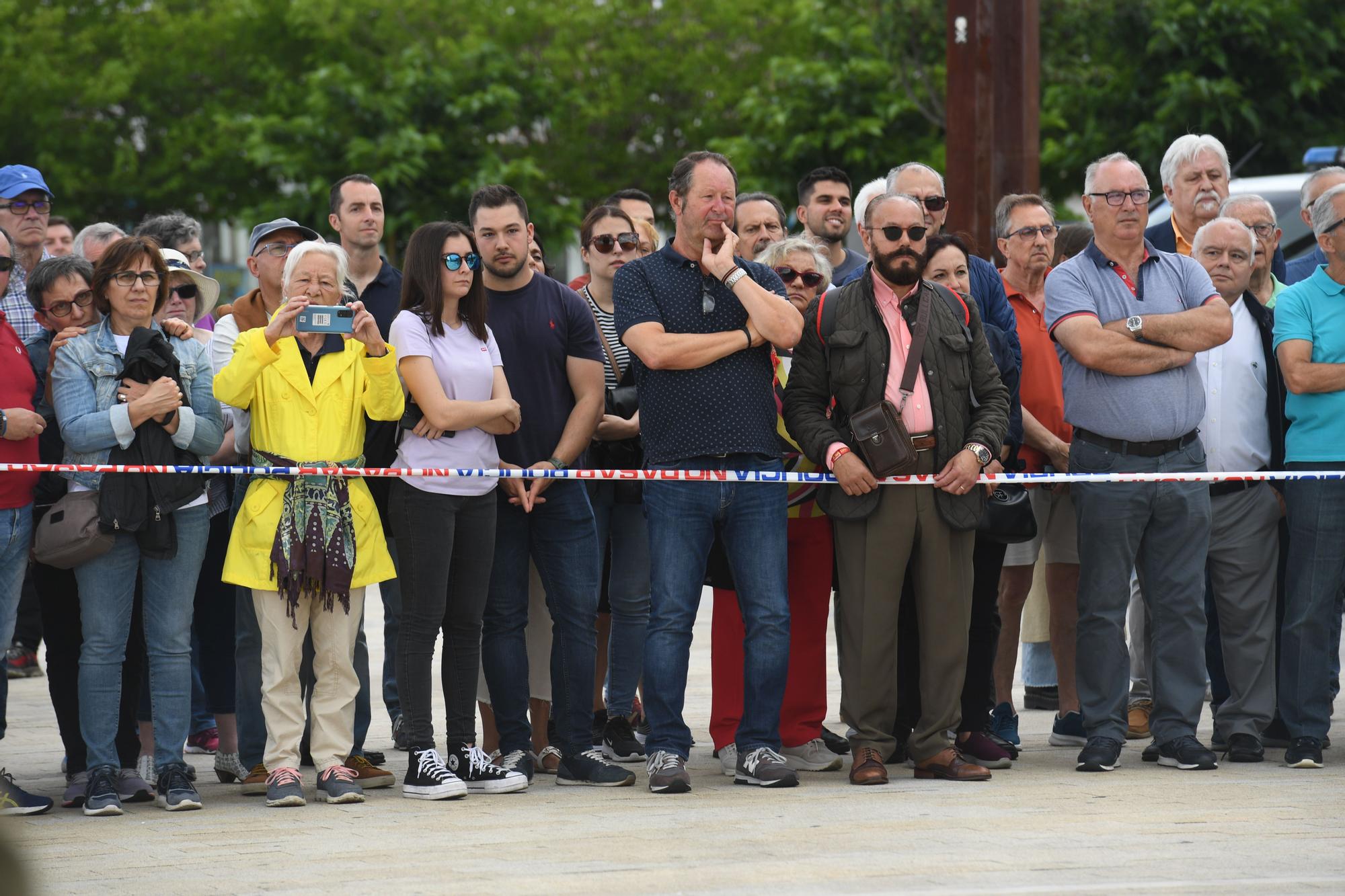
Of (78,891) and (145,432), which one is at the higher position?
(145,432)

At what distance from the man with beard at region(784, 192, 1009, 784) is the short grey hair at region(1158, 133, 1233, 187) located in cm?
225

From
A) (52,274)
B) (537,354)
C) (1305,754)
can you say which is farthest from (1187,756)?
(52,274)

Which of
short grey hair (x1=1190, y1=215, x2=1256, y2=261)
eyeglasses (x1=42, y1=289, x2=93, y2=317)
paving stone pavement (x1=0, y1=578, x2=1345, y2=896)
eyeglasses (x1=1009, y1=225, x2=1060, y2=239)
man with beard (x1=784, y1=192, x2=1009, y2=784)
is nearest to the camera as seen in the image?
paving stone pavement (x1=0, y1=578, x2=1345, y2=896)

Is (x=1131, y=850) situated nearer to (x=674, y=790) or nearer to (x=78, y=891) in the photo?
(x=674, y=790)

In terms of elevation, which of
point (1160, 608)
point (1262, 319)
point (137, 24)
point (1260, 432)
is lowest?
point (1160, 608)

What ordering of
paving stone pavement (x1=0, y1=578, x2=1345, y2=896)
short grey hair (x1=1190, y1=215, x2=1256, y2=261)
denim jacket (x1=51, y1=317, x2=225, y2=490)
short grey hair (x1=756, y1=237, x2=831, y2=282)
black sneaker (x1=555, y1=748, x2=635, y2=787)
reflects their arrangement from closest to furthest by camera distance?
paving stone pavement (x1=0, y1=578, x2=1345, y2=896) → denim jacket (x1=51, y1=317, x2=225, y2=490) → black sneaker (x1=555, y1=748, x2=635, y2=787) → short grey hair (x1=756, y1=237, x2=831, y2=282) → short grey hair (x1=1190, y1=215, x2=1256, y2=261)

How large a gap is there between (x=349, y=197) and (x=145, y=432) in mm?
1810

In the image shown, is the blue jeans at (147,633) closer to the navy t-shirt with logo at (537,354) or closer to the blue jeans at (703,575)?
the navy t-shirt with logo at (537,354)

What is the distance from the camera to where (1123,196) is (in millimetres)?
7438

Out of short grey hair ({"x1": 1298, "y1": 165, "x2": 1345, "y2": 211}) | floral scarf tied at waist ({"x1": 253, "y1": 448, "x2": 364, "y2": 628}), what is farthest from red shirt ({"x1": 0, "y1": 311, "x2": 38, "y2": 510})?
short grey hair ({"x1": 1298, "y1": 165, "x2": 1345, "y2": 211})

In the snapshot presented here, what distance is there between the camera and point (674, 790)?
6953mm

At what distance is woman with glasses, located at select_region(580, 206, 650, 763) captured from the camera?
26.0 ft

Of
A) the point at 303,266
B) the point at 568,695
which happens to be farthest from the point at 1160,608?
the point at 303,266

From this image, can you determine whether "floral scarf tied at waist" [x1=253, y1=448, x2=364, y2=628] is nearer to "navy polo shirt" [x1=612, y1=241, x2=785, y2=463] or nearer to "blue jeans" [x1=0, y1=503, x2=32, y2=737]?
"blue jeans" [x1=0, y1=503, x2=32, y2=737]
